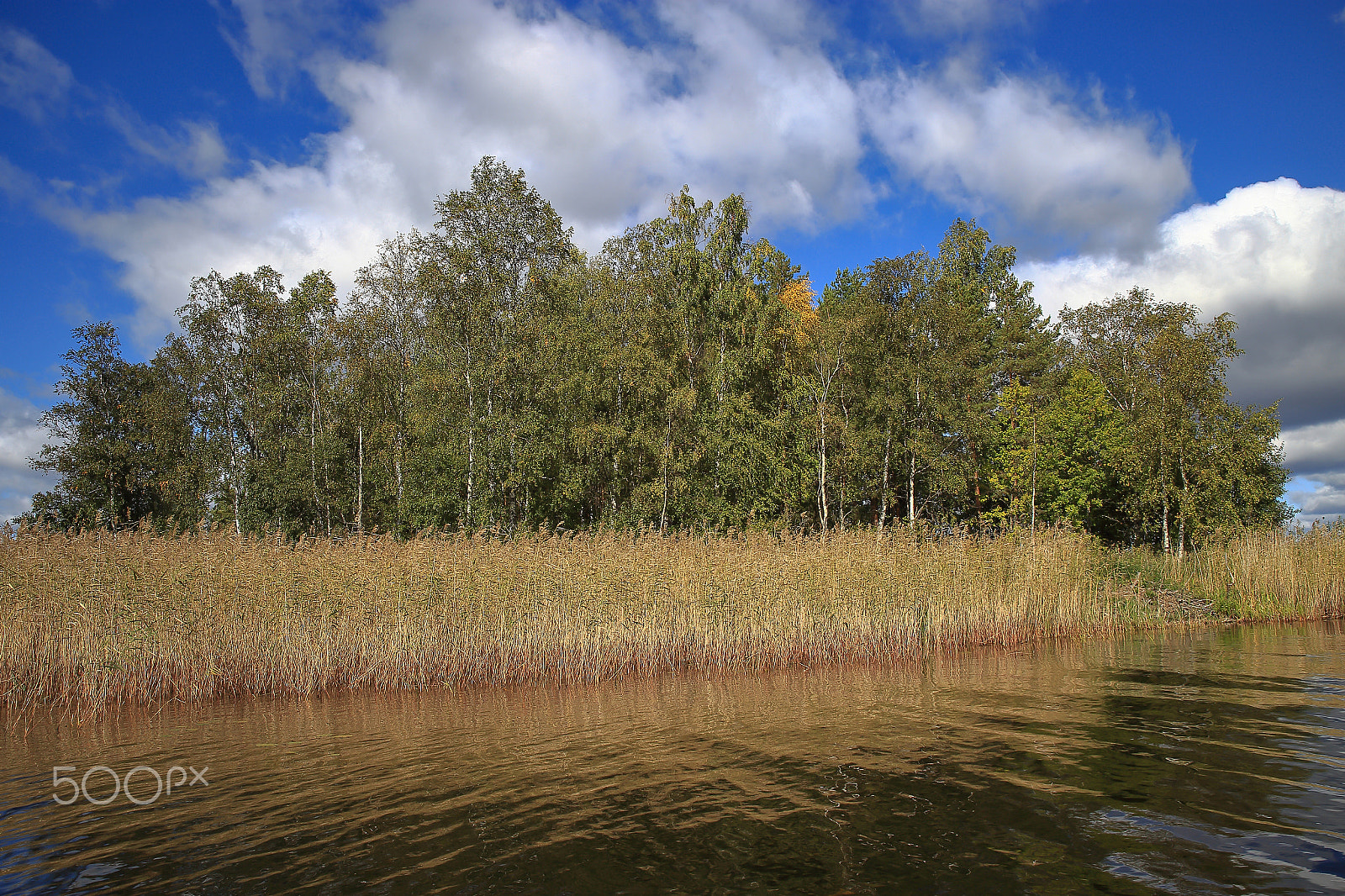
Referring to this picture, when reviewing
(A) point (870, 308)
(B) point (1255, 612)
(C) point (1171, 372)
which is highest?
→ (A) point (870, 308)

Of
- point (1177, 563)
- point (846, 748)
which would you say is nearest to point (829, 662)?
point (846, 748)

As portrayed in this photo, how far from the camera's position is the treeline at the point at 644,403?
29.3 m

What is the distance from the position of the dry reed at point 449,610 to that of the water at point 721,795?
143 cm

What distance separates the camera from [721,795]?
6609mm

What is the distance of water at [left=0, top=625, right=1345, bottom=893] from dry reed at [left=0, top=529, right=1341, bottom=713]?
1.43 metres

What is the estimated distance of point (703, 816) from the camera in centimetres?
611

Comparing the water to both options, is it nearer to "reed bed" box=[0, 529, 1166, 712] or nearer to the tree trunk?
"reed bed" box=[0, 529, 1166, 712]

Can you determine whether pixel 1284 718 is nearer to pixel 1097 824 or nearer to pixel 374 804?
pixel 1097 824

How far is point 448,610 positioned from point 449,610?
0.02 m

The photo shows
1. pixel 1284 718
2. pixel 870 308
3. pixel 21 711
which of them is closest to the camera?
pixel 1284 718

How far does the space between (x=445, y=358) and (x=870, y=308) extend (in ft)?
65.2

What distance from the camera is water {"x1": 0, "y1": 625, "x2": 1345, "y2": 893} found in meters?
5.06

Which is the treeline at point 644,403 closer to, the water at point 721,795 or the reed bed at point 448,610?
the reed bed at point 448,610

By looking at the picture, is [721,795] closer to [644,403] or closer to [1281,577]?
[1281,577]
